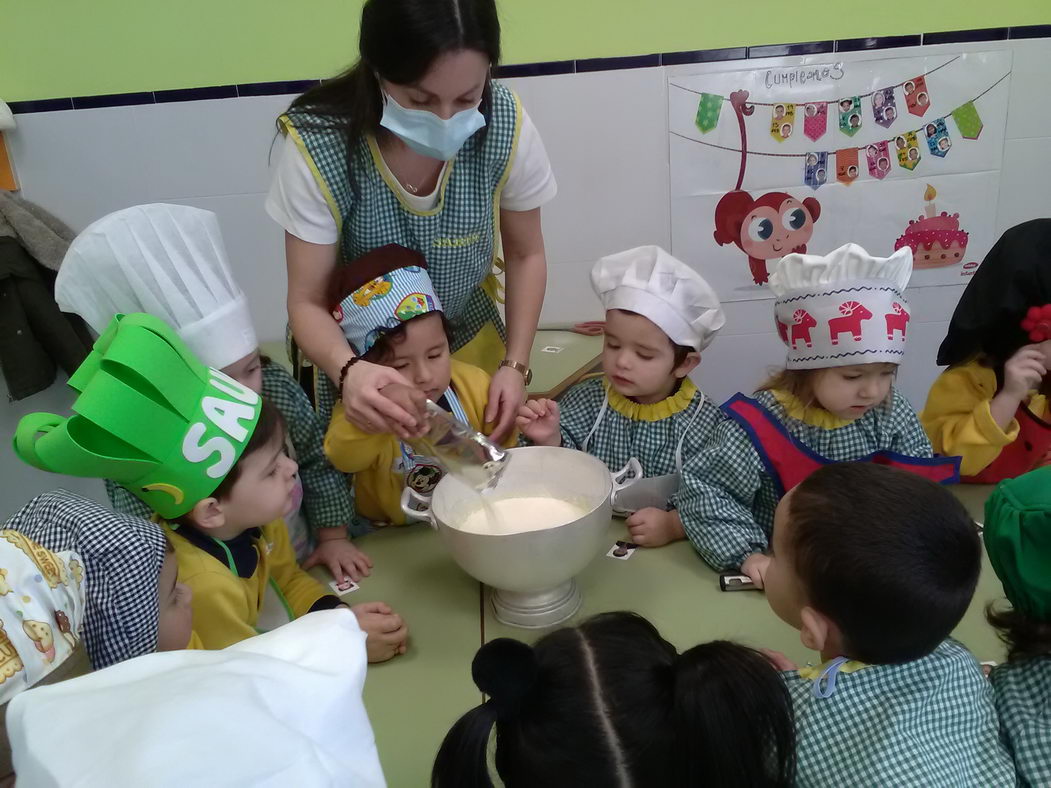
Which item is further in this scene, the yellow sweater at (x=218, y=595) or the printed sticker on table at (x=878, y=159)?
the printed sticker on table at (x=878, y=159)

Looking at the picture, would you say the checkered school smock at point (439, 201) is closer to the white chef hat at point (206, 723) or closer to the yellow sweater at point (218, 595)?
the yellow sweater at point (218, 595)

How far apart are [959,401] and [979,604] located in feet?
1.78

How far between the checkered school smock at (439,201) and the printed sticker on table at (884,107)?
148cm

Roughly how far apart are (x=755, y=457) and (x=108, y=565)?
963 millimetres

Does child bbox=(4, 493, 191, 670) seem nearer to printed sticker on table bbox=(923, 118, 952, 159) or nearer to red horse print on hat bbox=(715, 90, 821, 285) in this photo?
red horse print on hat bbox=(715, 90, 821, 285)

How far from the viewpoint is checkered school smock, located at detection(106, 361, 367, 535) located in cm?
133

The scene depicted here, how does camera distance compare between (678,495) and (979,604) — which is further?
(678,495)

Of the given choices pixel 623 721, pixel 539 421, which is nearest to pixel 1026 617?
pixel 623 721

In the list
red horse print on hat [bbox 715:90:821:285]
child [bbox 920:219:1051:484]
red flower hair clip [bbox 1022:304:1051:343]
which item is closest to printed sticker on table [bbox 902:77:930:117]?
red horse print on hat [bbox 715:90:821:285]

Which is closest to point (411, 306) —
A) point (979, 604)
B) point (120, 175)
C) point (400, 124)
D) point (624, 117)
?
point (400, 124)

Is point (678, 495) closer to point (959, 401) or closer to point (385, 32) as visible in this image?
point (959, 401)

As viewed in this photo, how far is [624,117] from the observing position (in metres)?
2.38

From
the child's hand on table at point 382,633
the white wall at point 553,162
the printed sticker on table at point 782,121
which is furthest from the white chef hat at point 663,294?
the printed sticker on table at point 782,121

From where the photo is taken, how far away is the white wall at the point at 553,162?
2334 mm
